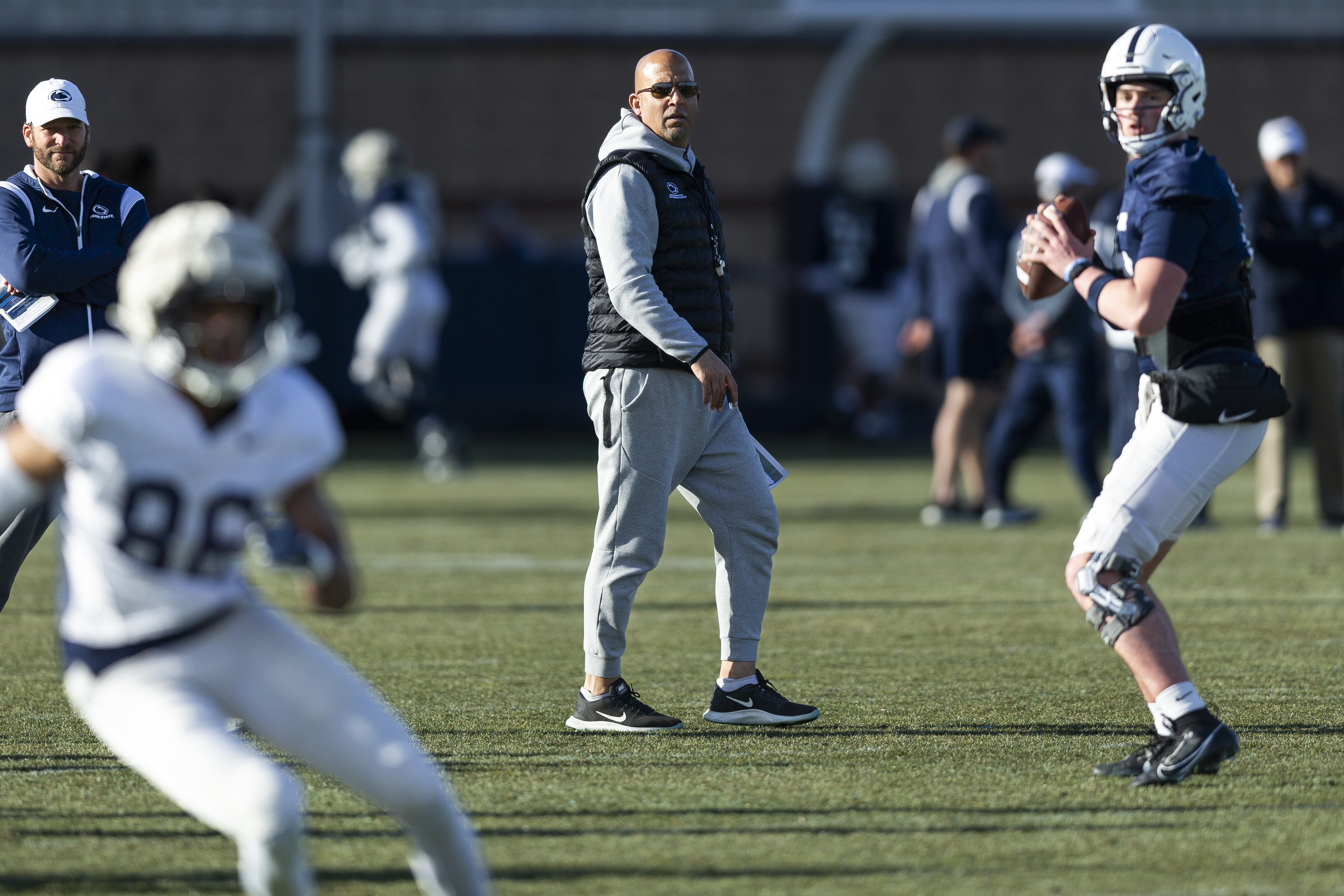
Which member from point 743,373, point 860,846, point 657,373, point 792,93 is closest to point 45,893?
point 860,846

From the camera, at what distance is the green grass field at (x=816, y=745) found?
13.7 feet

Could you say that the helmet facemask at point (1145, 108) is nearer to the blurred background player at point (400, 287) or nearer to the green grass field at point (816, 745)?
the green grass field at point (816, 745)

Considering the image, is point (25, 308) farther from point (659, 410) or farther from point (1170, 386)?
point (1170, 386)

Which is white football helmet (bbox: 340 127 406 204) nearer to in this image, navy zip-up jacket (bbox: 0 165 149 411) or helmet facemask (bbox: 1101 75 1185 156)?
navy zip-up jacket (bbox: 0 165 149 411)

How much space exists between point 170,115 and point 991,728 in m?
18.0

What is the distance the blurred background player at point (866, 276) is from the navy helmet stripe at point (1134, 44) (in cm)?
1192

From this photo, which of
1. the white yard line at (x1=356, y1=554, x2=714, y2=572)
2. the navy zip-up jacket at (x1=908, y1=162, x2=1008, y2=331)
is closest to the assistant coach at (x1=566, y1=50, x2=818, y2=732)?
the white yard line at (x1=356, y1=554, x2=714, y2=572)

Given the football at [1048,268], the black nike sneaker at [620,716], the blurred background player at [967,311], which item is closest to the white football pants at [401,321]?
the blurred background player at [967,311]

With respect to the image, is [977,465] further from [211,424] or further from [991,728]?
[211,424]

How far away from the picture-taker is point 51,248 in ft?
19.4

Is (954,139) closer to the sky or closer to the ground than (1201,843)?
closer to the sky

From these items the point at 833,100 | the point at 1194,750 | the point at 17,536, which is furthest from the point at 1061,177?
the point at 833,100

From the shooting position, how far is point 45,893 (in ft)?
13.0

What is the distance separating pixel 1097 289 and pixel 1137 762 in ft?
4.18
